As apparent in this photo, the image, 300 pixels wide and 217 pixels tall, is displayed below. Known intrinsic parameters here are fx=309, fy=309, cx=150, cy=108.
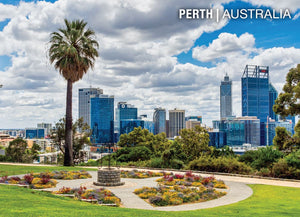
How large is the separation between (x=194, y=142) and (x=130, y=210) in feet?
57.2

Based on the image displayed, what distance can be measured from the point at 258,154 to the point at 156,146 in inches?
641

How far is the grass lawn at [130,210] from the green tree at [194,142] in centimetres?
1177

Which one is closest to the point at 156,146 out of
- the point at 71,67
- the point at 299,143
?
the point at 71,67

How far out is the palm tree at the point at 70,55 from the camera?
84.3 feet

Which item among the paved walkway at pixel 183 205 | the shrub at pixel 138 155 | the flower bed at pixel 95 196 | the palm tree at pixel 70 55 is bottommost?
the paved walkway at pixel 183 205

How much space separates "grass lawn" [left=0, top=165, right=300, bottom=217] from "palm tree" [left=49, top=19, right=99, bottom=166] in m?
15.1

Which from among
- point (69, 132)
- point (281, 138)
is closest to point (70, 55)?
point (69, 132)

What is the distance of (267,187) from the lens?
15.4 m

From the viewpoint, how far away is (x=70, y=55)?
25.7m

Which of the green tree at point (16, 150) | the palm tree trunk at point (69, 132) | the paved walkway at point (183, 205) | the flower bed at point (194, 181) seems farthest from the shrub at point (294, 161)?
the green tree at point (16, 150)

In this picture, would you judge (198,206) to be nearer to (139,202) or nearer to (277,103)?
(139,202)

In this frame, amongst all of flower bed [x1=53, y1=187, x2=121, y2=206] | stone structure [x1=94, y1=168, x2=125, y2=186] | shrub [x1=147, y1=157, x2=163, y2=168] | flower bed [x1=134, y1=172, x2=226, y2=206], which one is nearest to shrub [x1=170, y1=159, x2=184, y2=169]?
shrub [x1=147, y1=157, x2=163, y2=168]

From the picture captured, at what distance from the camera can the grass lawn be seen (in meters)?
8.34

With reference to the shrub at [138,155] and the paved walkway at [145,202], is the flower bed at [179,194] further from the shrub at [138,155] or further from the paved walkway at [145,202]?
the shrub at [138,155]
